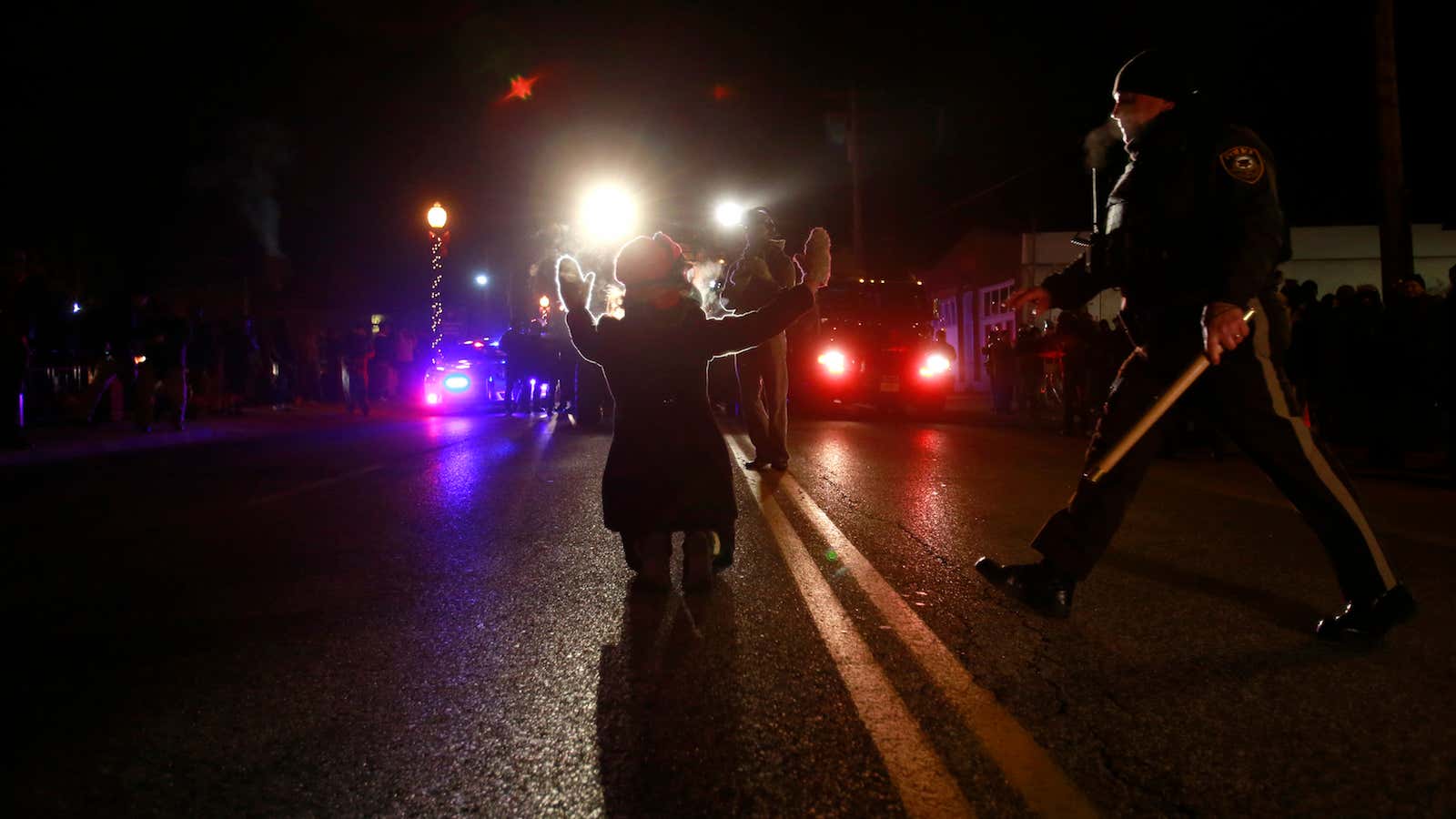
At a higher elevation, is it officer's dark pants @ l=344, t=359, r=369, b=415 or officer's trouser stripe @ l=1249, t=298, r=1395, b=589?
officer's dark pants @ l=344, t=359, r=369, b=415

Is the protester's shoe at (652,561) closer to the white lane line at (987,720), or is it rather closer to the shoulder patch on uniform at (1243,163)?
the white lane line at (987,720)

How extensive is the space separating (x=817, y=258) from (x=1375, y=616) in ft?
13.8

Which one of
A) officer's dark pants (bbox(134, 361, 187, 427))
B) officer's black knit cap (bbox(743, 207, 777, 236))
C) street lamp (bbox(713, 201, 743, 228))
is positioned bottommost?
officer's dark pants (bbox(134, 361, 187, 427))

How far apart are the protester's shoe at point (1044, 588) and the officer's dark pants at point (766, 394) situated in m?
5.10

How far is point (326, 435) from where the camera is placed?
15656 mm

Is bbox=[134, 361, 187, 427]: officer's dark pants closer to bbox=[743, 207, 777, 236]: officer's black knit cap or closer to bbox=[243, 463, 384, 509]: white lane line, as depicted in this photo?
bbox=[243, 463, 384, 509]: white lane line

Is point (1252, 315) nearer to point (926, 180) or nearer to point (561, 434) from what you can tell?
point (561, 434)

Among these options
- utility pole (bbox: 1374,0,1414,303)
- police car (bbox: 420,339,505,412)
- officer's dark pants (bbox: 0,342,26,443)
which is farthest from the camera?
police car (bbox: 420,339,505,412)

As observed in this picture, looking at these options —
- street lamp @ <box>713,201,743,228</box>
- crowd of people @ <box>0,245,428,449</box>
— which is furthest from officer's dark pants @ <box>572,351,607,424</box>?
street lamp @ <box>713,201,743,228</box>

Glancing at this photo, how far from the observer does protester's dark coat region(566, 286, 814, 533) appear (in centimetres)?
473

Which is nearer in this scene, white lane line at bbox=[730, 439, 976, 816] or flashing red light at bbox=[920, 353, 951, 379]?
white lane line at bbox=[730, 439, 976, 816]

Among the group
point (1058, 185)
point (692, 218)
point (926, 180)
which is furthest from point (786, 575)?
point (692, 218)

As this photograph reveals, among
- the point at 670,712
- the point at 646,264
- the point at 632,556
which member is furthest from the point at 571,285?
the point at 670,712

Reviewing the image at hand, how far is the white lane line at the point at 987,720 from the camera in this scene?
2525mm
